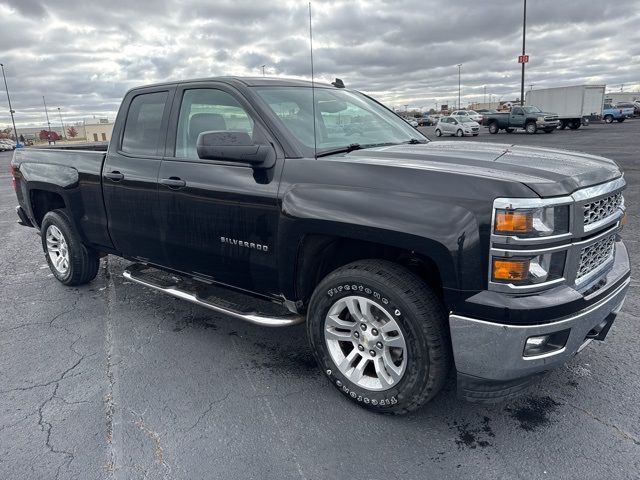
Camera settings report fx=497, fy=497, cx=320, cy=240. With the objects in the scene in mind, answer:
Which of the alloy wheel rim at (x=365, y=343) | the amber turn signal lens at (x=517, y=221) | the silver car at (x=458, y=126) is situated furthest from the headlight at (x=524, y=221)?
the silver car at (x=458, y=126)

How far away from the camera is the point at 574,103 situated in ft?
112

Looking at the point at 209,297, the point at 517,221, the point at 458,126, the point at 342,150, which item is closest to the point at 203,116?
the point at 342,150

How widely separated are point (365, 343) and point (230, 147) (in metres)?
1.40

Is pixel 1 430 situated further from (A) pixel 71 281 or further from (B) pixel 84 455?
(A) pixel 71 281

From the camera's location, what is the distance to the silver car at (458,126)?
3169 cm

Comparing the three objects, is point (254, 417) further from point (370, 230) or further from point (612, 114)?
point (612, 114)

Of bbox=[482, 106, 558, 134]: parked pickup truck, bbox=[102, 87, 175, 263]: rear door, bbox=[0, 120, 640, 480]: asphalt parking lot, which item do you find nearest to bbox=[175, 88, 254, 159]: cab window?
bbox=[102, 87, 175, 263]: rear door

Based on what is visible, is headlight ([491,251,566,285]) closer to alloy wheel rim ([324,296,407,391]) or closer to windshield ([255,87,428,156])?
alloy wheel rim ([324,296,407,391])

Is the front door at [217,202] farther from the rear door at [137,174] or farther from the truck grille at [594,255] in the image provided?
the truck grille at [594,255]

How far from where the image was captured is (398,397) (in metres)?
2.76

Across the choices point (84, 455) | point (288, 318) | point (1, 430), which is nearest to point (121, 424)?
point (84, 455)

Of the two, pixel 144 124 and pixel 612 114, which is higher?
pixel 144 124

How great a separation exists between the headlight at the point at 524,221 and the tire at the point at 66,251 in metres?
4.18

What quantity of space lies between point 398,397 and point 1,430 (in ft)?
7.47
